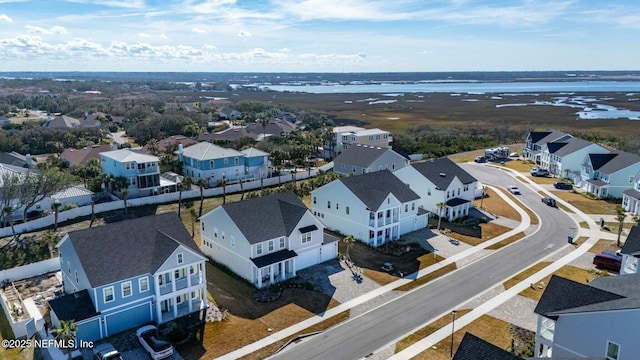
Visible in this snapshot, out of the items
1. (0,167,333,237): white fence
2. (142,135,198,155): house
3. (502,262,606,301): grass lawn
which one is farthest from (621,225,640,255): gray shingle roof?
(142,135,198,155): house

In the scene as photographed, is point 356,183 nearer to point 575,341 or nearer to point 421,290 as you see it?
point 421,290

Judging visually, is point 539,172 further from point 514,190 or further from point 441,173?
point 441,173

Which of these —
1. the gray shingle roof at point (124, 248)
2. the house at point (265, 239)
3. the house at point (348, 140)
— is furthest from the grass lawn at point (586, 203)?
the gray shingle roof at point (124, 248)

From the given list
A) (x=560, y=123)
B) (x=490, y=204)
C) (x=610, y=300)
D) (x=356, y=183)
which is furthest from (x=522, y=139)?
(x=610, y=300)

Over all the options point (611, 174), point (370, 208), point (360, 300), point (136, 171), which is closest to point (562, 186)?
point (611, 174)

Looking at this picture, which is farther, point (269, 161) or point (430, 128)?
point (430, 128)

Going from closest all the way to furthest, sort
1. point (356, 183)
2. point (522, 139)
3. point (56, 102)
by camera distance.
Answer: point (356, 183) → point (522, 139) → point (56, 102)
